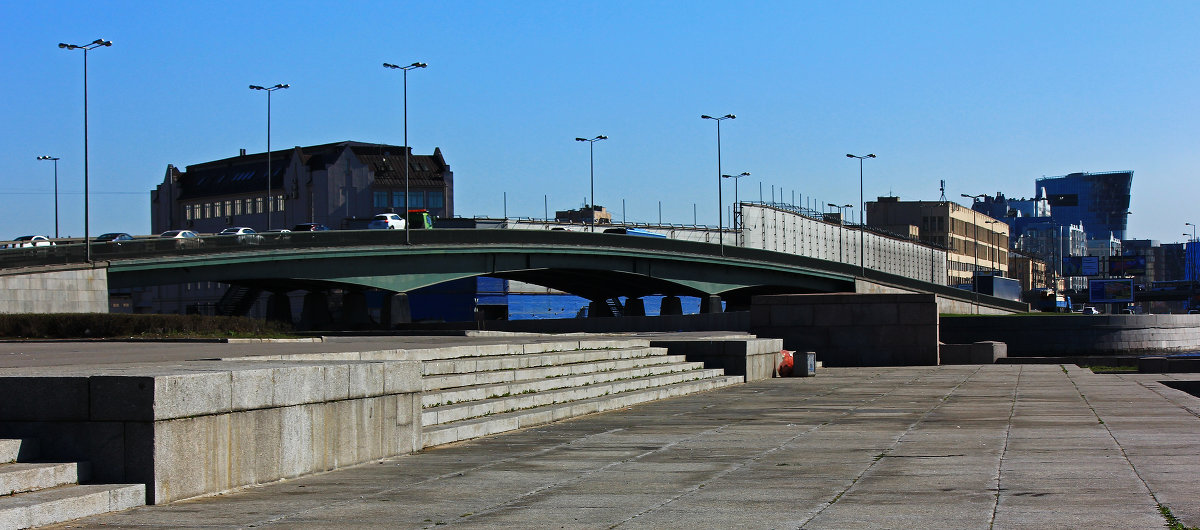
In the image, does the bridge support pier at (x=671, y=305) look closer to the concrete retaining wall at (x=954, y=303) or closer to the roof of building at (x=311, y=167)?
the concrete retaining wall at (x=954, y=303)

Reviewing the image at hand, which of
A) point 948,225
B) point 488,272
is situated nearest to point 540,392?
point 488,272

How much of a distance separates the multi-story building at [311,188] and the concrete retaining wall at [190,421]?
108 meters

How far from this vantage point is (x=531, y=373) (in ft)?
63.0

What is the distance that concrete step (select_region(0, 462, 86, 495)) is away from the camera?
890 cm

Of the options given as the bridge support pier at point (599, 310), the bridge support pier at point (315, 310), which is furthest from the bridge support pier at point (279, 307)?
the bridge support pier at point (599, 310)

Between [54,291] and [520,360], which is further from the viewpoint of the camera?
[54,291]

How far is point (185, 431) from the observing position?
9953 millimetres

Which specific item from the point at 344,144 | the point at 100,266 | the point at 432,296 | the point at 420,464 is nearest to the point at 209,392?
the point at 420,464

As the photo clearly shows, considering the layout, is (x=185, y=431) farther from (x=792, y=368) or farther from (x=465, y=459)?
(x=792, y=368)

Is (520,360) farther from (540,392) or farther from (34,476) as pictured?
(34,476)

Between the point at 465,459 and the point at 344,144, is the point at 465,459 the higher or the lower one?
the lower one

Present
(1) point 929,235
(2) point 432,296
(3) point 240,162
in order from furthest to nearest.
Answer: (1) point 929,235 → (3) point 240,162 → (2) point 432,296

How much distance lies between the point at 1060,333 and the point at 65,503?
55.3 meters

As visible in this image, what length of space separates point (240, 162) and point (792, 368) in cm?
12124
